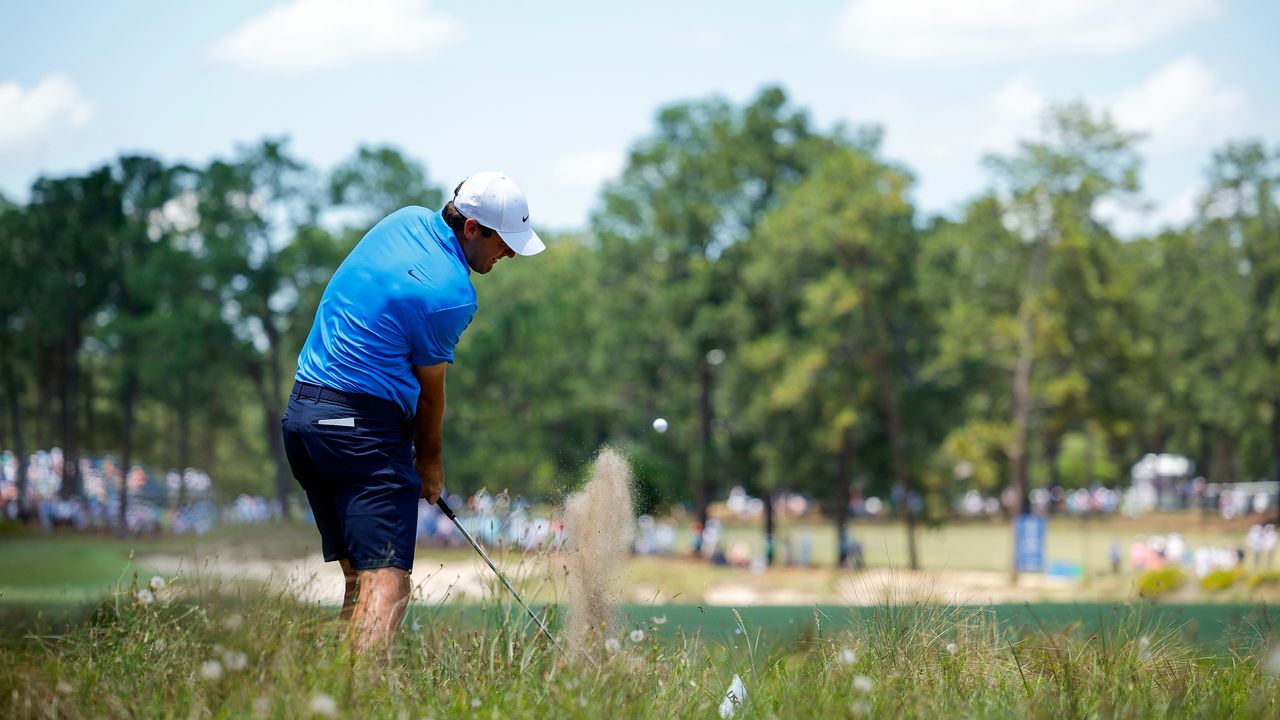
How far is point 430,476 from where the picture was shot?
4.85 meters

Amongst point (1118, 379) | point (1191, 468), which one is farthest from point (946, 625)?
point (1191, 468)

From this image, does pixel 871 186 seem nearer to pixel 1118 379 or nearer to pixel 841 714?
pixel 1118 379

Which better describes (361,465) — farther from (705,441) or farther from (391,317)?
(705,441)

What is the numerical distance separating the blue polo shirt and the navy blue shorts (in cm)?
7

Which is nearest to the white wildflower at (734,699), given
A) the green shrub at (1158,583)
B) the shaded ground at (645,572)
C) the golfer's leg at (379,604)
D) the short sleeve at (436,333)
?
the shaded ground at (645,572)

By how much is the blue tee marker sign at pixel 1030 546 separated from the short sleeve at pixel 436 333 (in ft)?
103

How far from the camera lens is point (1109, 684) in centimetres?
441

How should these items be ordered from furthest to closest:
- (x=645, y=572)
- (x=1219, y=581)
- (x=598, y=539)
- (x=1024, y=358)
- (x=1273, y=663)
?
(x=1024, y=358)
(x=645, y=572)
(x=1219, y=581)
(x=598, y=539)
(x=1273, y=663)

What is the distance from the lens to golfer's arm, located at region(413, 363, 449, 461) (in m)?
4.59

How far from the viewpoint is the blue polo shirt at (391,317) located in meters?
4.48

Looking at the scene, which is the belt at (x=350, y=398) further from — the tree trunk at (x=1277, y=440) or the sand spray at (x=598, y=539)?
the tree trunk at (x=1277, y=440)

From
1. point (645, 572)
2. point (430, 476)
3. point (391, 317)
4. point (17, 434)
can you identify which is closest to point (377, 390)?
point (391, 317)

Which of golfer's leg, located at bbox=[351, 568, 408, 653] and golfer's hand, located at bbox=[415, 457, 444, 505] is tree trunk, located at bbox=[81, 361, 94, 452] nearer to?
golfer's hand, located at bbox=[415, 457, 444, 505]

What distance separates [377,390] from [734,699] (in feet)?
4.88
